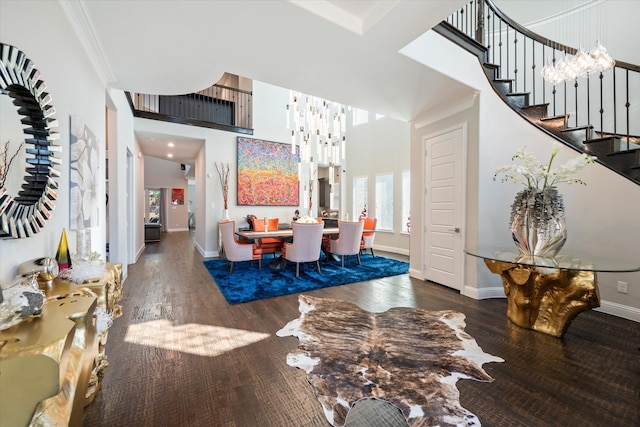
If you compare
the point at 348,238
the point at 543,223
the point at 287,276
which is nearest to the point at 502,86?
the point at 543,223

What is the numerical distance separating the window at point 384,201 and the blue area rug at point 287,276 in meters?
1.68

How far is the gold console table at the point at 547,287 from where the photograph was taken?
7.11 ft

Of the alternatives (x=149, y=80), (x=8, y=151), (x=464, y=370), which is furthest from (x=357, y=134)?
(x=8, y=151)

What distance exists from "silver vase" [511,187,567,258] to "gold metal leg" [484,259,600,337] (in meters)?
0.19

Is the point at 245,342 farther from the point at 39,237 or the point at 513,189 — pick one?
the point at 513,189

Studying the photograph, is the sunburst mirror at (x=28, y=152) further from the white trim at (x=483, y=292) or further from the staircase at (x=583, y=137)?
the staircase at (x=583, y=137)

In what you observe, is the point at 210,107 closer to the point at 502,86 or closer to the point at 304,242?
the point at 304,242

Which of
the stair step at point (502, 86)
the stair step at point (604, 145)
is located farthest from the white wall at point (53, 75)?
the stair step at point (604, 145)

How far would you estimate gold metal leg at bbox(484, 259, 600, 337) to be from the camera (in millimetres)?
2238

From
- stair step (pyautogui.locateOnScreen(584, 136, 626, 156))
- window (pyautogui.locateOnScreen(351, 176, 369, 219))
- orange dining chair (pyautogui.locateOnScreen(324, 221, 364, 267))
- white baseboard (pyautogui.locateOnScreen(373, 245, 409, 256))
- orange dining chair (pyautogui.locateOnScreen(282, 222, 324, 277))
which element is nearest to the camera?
stair step (pyautogui.locateOnScreen(584, 136, 626, 156))

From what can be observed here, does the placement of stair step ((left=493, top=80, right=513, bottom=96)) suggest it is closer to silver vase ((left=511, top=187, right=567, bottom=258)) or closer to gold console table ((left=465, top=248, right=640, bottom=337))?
silver vase ((left=511, top=187, right=567, bottom=258))

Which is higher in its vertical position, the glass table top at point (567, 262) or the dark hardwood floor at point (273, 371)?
the glass table top at point (567, 262)

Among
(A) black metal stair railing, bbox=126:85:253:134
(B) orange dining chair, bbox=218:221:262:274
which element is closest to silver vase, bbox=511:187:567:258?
(B) orange dining chair, bbox=218:221:262:274

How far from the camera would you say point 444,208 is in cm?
384
